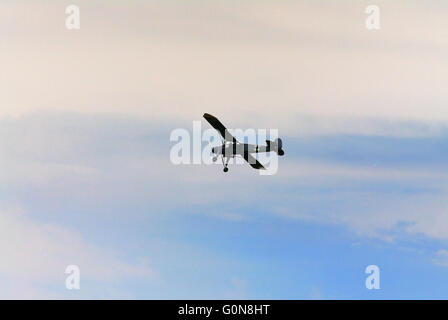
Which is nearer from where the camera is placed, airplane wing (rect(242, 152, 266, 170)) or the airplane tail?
the airplane tail

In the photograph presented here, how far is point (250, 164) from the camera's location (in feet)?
504

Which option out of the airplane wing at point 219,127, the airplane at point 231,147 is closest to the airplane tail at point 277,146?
the airplane at point 231,147

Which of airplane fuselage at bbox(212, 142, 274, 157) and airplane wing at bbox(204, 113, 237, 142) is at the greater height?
airplane wing at bbox(204, 113, 237, 142)

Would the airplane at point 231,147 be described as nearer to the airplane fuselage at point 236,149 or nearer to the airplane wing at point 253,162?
the airplane fuselage at point 236,149

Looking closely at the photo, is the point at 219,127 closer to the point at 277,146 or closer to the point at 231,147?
the point at 231,147

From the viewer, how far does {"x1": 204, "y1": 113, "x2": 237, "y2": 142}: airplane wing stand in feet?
447

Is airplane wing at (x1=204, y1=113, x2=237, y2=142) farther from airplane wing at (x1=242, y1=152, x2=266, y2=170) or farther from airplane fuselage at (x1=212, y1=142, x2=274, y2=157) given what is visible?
airplane wing at (x1=242, y1=152, x2=266, y2=170)

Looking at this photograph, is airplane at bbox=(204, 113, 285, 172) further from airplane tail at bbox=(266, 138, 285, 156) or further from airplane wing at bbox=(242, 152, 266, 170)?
airplane wing at bbox=(242, 152, 266, 170)

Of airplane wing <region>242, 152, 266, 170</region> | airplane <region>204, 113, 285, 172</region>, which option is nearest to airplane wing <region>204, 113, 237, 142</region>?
airplane <region>204, 113, 285, 172</region>

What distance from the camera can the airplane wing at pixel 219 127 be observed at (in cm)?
13625

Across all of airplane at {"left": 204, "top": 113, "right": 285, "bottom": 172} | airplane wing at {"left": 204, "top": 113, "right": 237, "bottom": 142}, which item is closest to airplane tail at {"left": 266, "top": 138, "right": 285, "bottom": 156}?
airplane at {"left": 204, "top": 113, "right": 285, "bottom": 172}

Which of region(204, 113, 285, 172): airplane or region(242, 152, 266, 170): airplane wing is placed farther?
region(242, 152, 266, 170): airplane wing

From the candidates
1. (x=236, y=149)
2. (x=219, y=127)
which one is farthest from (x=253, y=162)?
(x=219, y=127)
